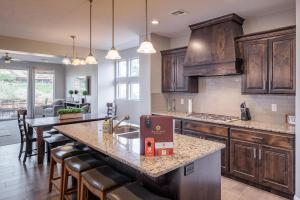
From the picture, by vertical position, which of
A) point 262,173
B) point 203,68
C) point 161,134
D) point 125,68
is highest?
point 125,68

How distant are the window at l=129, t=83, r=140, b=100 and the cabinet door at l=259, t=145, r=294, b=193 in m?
4.13

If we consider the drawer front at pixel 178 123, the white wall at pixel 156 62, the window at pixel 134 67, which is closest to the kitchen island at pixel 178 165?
the drawer front at pixel 178 123

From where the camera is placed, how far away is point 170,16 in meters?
3.62

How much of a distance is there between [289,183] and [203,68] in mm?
2241

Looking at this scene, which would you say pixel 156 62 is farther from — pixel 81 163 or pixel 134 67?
pixel 81 163

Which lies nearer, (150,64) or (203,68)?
(203,68)

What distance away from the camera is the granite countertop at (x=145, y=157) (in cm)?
153

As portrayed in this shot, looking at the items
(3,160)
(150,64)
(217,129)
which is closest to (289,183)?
A: (217,129)

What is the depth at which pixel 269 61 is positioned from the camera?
3.09 meters

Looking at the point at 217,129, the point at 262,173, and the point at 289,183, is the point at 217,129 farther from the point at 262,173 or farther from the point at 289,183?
the point at 289,183

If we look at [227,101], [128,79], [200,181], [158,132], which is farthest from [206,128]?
[128,79]

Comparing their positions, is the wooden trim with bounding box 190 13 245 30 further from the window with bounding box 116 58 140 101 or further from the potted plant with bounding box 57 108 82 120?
the potted plant with bounding box 57 108 82 120

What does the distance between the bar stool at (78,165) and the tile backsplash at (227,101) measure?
2588mm

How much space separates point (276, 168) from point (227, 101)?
151 cm
